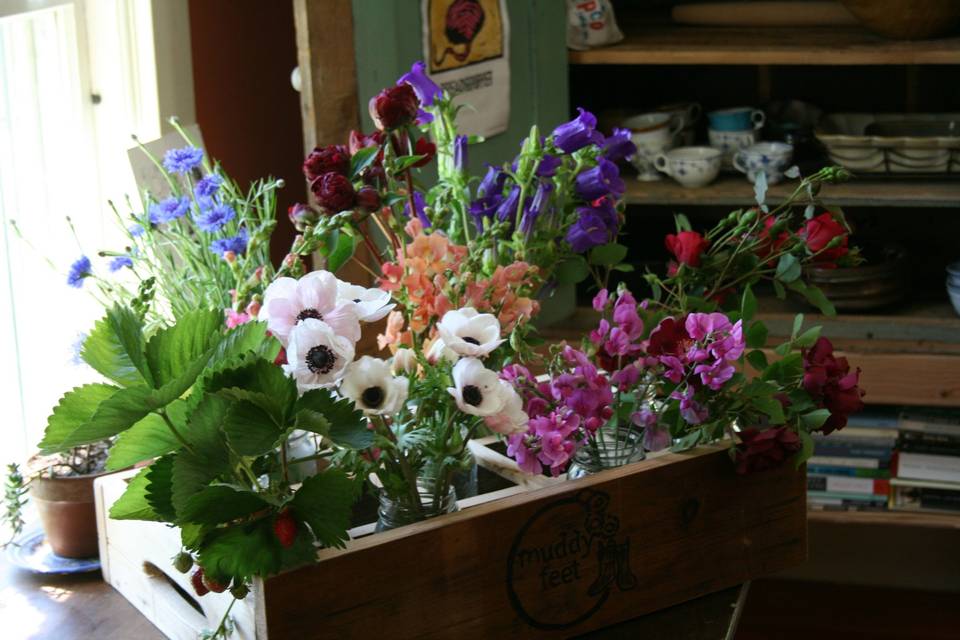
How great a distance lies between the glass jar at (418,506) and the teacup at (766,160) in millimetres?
1625

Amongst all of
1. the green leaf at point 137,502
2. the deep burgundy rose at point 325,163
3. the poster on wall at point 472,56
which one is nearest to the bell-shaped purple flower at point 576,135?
the deep burgundy rose at point 325,163

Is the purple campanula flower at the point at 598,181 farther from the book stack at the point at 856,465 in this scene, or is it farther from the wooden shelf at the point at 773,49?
the book stack at the point at 856,465

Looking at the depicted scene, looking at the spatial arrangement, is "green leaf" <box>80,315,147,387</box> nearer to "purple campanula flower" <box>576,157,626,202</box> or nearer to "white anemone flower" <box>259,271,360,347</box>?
"white anemone flower" <box>259,271,360,347</box>

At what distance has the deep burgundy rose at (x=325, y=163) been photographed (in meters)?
1.24

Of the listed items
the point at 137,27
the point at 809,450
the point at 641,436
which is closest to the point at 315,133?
the point at 137,27

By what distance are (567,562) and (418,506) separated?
0.54ft

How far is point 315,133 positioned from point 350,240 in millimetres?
736

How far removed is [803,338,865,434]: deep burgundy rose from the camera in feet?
4.36

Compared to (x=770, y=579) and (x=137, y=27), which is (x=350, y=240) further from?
(x=770, y=579)

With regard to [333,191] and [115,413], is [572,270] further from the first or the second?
[115,413]

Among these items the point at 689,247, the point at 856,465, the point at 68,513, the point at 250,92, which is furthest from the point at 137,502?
the point at 856,465

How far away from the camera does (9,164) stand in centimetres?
199

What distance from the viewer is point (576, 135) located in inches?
53.8

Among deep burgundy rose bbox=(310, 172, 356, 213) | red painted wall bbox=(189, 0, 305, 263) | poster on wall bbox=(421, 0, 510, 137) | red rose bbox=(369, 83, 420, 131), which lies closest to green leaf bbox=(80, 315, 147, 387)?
deep burgundy rose bbox=(310, 172, 356, 213)
